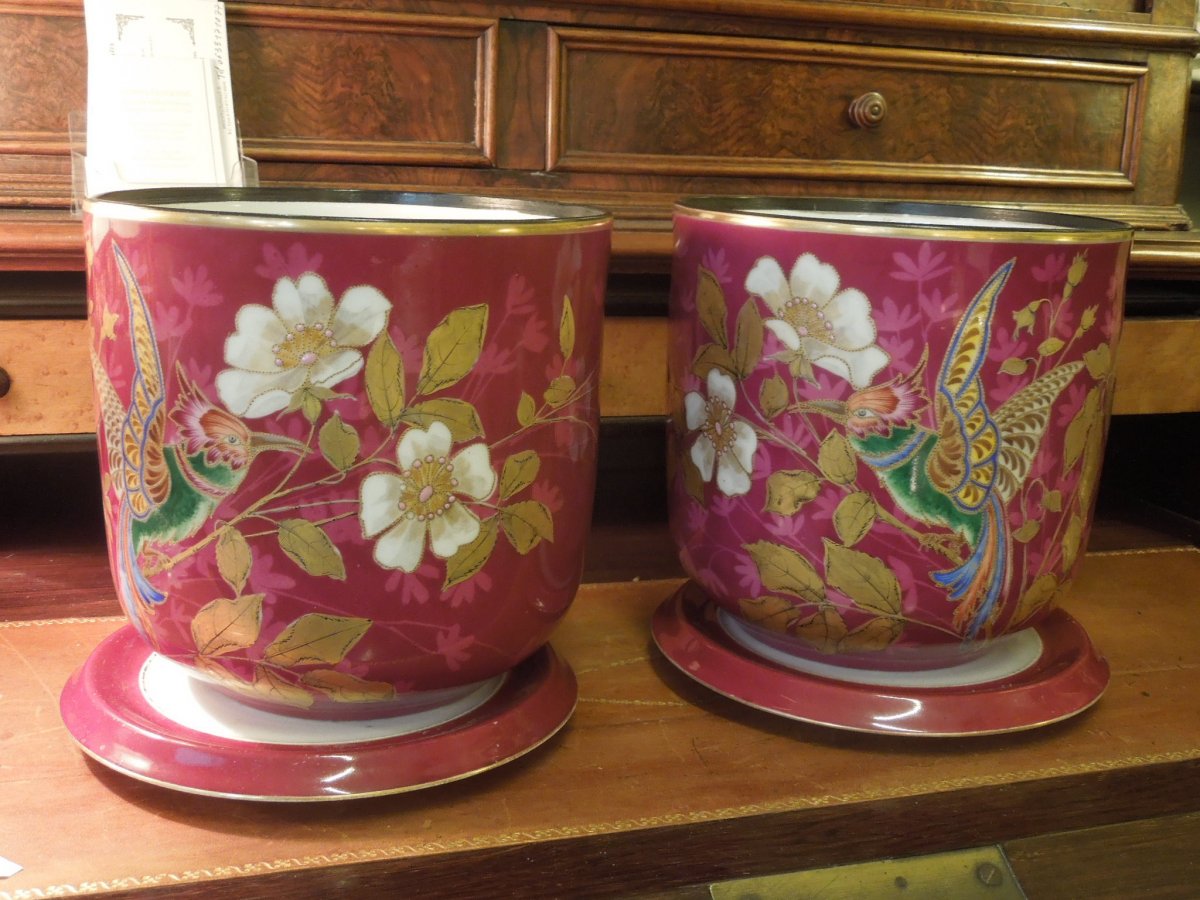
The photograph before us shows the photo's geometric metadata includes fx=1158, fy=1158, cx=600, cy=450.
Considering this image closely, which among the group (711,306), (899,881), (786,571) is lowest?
(899,881)

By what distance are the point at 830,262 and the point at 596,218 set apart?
87 mm

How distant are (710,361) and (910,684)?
156mm

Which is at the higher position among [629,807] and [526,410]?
[526,410]

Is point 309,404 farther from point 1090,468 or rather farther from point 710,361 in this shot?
point 1090,468

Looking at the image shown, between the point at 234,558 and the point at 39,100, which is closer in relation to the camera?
the point at 234,558

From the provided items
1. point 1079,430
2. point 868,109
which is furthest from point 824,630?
point 868,109

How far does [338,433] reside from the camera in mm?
362

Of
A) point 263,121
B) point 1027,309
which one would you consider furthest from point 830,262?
point 263,121

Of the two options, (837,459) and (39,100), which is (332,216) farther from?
(39,100)

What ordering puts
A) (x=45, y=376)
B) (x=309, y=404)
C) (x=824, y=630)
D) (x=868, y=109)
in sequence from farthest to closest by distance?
(x=868, y=109)
(x=45, y=376)
(x=824, y=630)
(x=309, y=404)

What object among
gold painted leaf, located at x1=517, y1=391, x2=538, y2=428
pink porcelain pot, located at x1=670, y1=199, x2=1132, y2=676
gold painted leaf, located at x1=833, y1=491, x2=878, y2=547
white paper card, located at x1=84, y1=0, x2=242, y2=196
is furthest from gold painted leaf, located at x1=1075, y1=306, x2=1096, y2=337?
white paper card, located at x1=84, y1=0, x2=242, y2=196

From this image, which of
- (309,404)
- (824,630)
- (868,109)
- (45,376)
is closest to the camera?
(309,404)

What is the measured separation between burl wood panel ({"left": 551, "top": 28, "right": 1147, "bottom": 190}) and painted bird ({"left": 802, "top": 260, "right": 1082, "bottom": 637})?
0.35m

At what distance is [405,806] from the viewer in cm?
41
